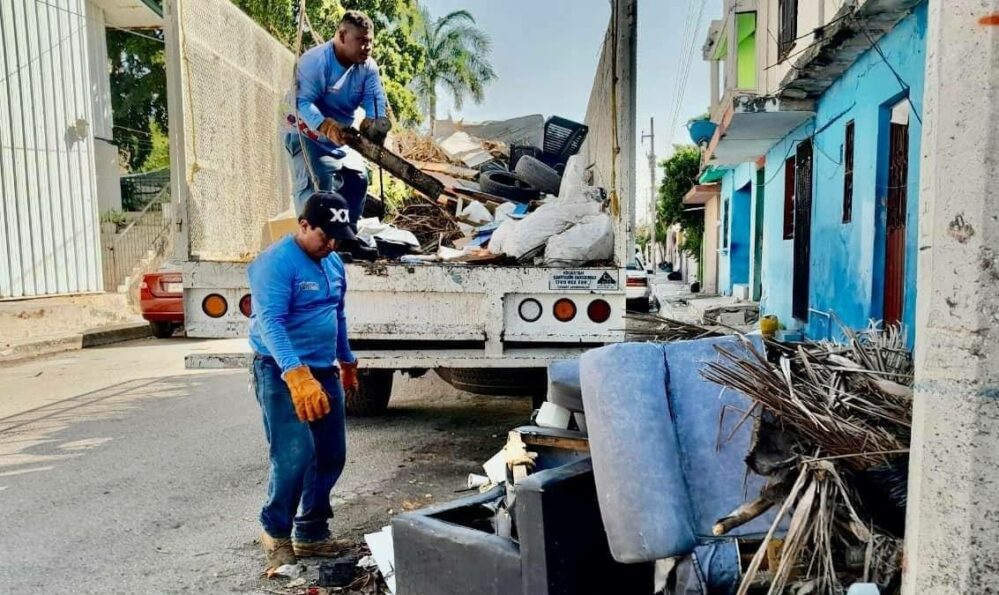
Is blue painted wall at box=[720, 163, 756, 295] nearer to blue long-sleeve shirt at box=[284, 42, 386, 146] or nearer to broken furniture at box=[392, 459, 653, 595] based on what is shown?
blue long-sleeve shirt at box=[284, 42, 386, 146]

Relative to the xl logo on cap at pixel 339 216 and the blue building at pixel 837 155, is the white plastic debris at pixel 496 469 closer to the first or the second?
the xl logo on cap at pixel 339 216

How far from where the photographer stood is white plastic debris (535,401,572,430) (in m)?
2.75

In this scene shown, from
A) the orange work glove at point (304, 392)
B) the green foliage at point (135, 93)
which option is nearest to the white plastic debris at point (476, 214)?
the orange work glove at point (304, 392)

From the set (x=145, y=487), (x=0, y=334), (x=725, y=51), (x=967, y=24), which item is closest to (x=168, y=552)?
(x=145, y=487)

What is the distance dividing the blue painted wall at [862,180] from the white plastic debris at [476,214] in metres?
3.06

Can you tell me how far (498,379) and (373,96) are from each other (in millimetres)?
2154

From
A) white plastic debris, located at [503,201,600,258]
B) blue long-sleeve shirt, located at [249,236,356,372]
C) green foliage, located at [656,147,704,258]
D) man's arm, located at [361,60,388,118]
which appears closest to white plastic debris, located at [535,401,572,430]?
blue long-sleeve shirt, located at [249,236,356,372]

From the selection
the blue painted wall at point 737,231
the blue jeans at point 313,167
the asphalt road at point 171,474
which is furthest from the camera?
the blue painted wall at point 737,231

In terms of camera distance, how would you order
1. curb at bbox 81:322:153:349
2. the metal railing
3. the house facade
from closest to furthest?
the house facade < curb at bbox 81:322:153:349 < the metal railing

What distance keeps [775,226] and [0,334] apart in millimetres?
11501

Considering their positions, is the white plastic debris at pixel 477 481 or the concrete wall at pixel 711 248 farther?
the concrete wall at pixel 711 248

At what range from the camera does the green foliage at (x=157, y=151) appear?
24.8 meters

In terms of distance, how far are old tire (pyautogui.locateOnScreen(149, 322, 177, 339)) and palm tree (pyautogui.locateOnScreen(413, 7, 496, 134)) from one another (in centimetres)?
1223

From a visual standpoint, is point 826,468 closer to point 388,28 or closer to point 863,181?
point 863,181
